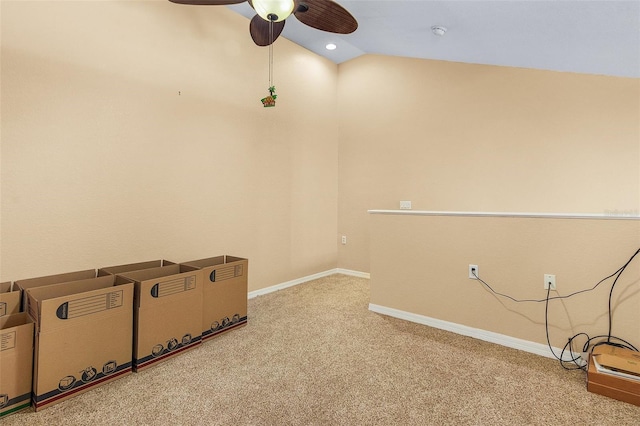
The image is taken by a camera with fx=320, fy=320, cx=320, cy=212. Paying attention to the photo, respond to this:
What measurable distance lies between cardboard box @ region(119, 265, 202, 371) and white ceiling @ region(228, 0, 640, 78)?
8.20 ft

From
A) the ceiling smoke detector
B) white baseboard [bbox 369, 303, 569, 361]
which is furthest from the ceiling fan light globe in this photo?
white baseboard [bbox 369, 303, 569, 361]

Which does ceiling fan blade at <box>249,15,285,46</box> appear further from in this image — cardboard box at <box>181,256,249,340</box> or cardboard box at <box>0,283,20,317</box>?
cardboard box at <box>0,283,20,317</box>

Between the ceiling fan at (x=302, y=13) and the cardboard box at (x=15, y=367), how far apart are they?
6.55 feet

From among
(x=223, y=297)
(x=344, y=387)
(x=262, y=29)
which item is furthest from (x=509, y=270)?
(x=262, y=29)

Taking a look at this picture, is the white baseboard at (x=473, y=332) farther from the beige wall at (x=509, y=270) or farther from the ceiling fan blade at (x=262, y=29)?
the ceiling fan blade at (x=262, y=29)

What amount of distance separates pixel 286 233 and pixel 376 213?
1306 mm

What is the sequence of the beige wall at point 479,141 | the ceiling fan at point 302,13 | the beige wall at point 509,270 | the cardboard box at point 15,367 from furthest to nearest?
1. the beige wall at point 479,141
2. the beige wall at point 509,270
3. the ceiling fan at point 302,13
4. the cardboard box at point 15,367

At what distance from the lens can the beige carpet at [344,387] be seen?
1.58 metres

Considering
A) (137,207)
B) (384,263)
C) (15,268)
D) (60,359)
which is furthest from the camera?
(384,263)

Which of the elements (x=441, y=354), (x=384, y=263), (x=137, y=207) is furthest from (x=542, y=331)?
(x=137, y=207)

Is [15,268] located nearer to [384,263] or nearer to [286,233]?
[286,233]

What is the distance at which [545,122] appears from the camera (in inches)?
124

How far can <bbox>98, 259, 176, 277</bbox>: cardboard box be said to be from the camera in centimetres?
230

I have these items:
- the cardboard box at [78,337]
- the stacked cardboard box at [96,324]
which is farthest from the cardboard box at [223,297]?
the cardboard box at [78,337]
